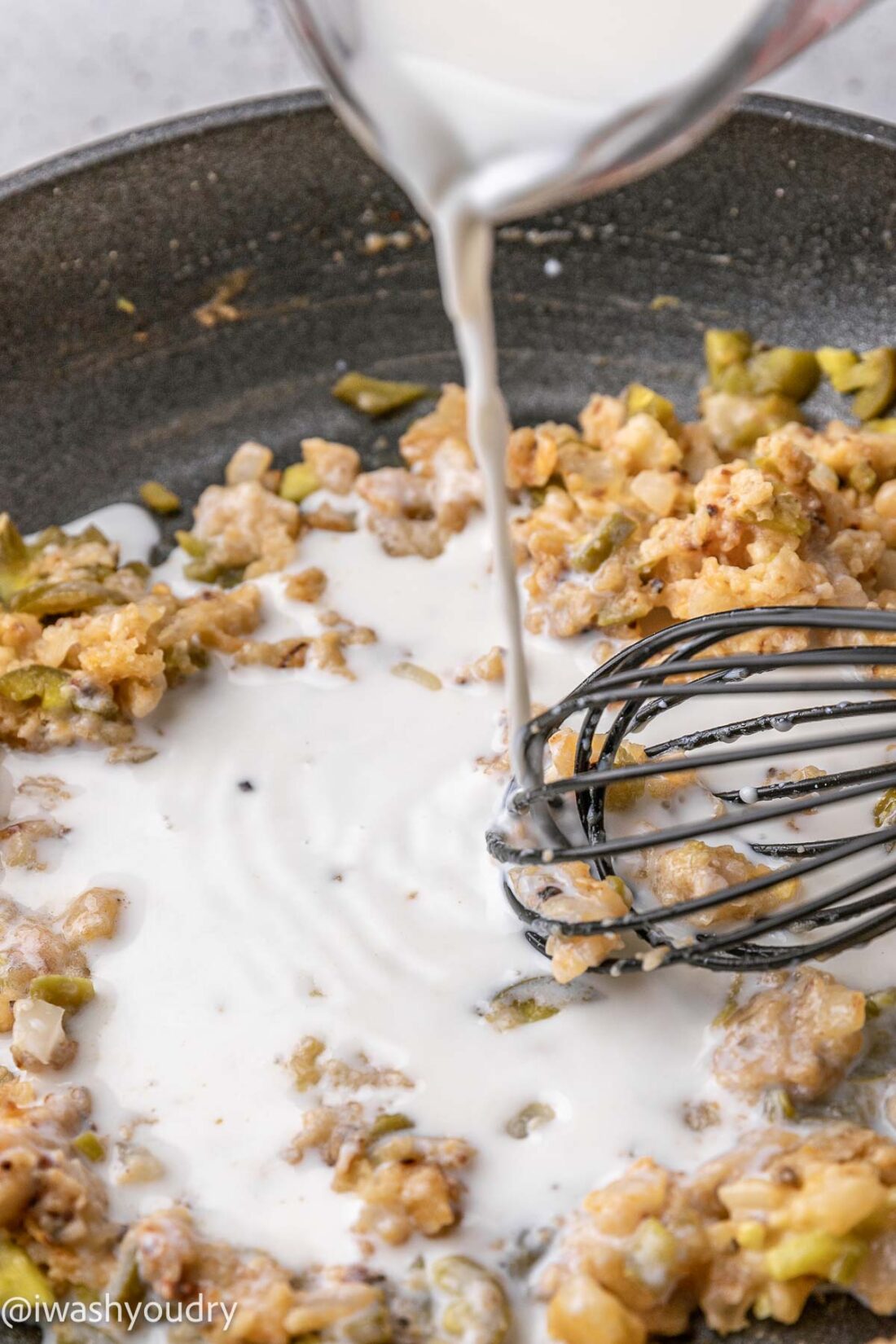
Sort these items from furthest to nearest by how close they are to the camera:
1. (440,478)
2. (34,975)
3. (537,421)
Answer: (537,421)
(440,478)
(34,975)

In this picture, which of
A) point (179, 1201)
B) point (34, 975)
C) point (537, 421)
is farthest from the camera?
point (537, 421)

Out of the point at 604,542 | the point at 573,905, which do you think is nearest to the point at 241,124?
the point at 604,542

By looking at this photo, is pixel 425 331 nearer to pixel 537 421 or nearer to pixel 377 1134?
pixel 537 421

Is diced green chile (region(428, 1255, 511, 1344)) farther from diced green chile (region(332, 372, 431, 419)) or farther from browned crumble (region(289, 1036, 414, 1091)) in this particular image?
diced green chile (region(332, 372, 431, 419))

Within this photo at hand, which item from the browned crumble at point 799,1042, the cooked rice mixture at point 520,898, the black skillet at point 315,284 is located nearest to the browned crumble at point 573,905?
the cooked rice mixture at point 520,898

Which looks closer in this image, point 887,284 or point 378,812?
point 378,812

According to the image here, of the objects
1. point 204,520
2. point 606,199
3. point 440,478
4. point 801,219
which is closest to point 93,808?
point 204,520

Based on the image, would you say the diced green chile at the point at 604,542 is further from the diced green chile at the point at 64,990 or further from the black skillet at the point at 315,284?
the diced green chile at the point at 64,990
